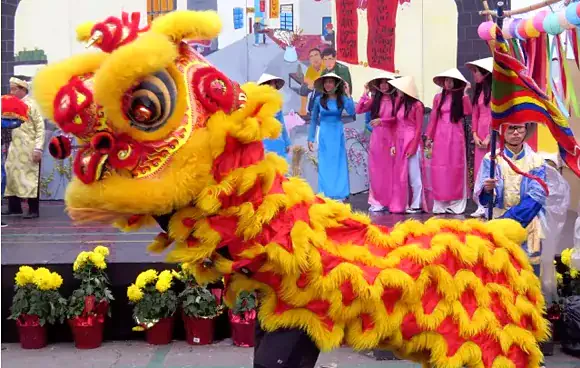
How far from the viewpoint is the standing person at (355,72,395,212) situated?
9367mm

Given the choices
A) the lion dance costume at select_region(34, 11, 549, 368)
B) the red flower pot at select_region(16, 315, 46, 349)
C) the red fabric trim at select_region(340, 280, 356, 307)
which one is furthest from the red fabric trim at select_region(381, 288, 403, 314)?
the red flower pot at select_region(16, 315, 46, 349)

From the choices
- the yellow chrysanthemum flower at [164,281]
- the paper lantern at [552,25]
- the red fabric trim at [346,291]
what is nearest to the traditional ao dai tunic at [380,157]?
the yellow chrysanthemum flower at [164,281]

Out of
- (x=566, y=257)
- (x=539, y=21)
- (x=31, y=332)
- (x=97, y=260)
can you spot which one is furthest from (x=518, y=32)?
(x=31, y=332)

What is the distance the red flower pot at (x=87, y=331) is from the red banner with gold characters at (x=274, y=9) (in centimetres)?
625

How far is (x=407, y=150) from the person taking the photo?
30.7 ft

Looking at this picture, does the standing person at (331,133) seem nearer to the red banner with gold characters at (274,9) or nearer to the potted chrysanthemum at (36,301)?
the red banner with gold characters at (274,9)

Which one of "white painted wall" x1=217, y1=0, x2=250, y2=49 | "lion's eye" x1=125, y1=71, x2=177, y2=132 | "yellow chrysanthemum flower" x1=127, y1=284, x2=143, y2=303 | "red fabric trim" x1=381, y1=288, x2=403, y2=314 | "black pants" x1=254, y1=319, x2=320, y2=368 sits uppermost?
"white painted wall" x1=217, y1=0, x2=250, y2=49

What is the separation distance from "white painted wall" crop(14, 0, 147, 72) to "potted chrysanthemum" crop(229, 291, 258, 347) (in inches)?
254

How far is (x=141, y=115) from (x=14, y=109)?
6.38 meters

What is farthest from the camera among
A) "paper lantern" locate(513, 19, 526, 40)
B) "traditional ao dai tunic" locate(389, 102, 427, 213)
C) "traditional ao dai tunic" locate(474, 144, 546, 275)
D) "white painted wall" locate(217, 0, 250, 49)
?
"white painted wall" locate(217, 0, 250, 49)

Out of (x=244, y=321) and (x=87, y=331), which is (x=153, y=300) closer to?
(x=87, y=331)

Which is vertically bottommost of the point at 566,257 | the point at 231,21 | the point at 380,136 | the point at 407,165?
the point at 566,257

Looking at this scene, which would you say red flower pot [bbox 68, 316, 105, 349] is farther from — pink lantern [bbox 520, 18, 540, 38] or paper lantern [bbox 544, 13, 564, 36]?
paper lantern [bbox 544, 13, 564, 36]

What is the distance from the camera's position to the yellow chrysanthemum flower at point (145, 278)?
537cm
